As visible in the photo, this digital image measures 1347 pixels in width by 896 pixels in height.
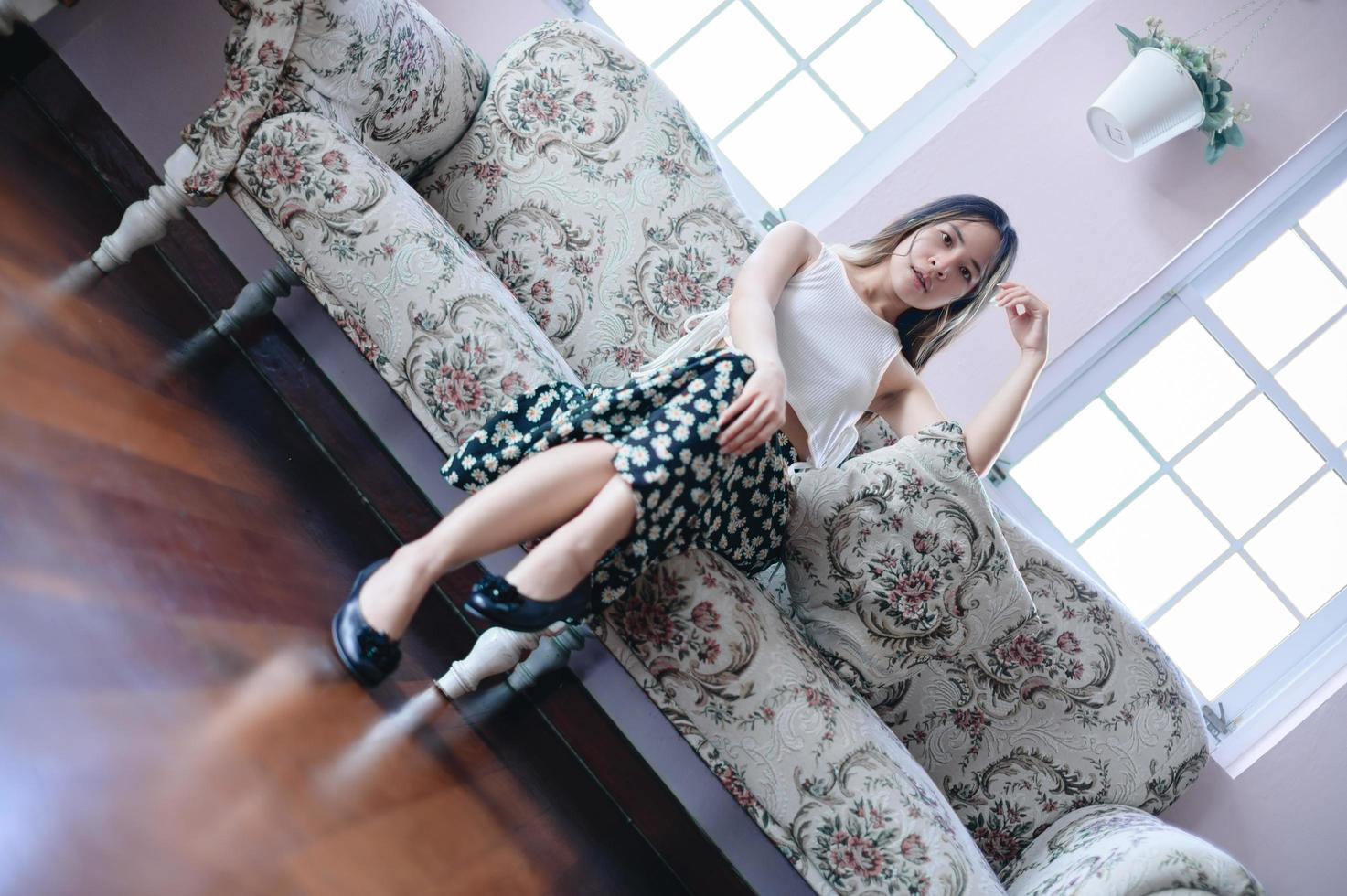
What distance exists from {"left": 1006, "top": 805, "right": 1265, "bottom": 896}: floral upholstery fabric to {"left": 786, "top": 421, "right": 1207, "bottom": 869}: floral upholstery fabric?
0.12 metres

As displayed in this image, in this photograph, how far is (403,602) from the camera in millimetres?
1230

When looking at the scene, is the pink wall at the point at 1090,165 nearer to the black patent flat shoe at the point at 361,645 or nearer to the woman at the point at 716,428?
the woman at the point at 716,428

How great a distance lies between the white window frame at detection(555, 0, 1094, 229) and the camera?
2.60m

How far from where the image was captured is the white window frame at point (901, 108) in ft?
8.52

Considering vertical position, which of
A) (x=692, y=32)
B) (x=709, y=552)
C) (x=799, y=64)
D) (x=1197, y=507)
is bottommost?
(x=1197, y=507)

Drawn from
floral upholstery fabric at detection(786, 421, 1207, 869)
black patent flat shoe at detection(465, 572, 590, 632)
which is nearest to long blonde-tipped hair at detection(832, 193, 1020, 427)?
floral upholstery fabric at detection(786, 421, 1207, 869)

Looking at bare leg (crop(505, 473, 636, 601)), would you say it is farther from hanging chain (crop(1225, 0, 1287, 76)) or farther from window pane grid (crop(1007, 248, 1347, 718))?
hanging chain (crop(1225, 0, 1287, 76))

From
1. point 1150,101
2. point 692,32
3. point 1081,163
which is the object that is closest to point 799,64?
point 692,32

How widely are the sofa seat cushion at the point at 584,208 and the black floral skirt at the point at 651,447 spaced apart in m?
0.47

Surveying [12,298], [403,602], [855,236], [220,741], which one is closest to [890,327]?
[855,236]

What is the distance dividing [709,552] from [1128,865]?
2.36 feet

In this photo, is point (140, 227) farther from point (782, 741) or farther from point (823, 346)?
point (782, 741)

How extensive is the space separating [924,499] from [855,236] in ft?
3.56

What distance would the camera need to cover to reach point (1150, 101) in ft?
7.33
